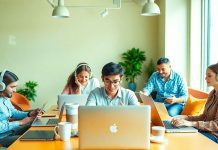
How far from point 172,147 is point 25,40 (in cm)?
480

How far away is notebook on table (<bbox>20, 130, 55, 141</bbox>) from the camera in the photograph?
204cm

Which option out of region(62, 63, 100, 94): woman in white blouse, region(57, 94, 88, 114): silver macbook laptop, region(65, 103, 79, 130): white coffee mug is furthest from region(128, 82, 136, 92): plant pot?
region(65, 103, 79, 130): white coffee mug

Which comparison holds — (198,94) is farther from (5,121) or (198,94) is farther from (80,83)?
(5,121)

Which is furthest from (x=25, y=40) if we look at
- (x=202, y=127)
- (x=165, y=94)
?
(x=202, y=127)

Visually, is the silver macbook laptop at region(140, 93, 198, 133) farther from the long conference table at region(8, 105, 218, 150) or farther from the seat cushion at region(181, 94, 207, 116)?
the seat cushion at region(181, 94, 207, 116)

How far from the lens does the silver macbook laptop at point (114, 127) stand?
1.76 m

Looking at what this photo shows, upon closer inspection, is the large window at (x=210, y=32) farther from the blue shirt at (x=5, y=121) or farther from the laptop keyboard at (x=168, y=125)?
the blue shirt at (x=5, y=121)

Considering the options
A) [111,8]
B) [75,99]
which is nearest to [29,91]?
[111,8]

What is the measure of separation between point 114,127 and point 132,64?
14.2 ft

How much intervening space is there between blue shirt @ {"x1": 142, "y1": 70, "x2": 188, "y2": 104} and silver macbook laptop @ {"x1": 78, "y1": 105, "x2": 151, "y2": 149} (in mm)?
2754

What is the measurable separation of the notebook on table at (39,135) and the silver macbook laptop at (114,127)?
1.26 ft

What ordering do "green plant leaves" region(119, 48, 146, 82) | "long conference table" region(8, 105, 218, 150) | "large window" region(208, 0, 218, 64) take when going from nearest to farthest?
"long conference table" region(8, 105, 218, 150), "large window" region(208, 0, 218, 64), "green plant leaves" region(119, 48, 146, 82)

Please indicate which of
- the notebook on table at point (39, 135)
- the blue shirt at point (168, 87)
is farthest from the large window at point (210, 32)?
the notebook on table at point (39, 135)

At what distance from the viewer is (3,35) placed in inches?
240
